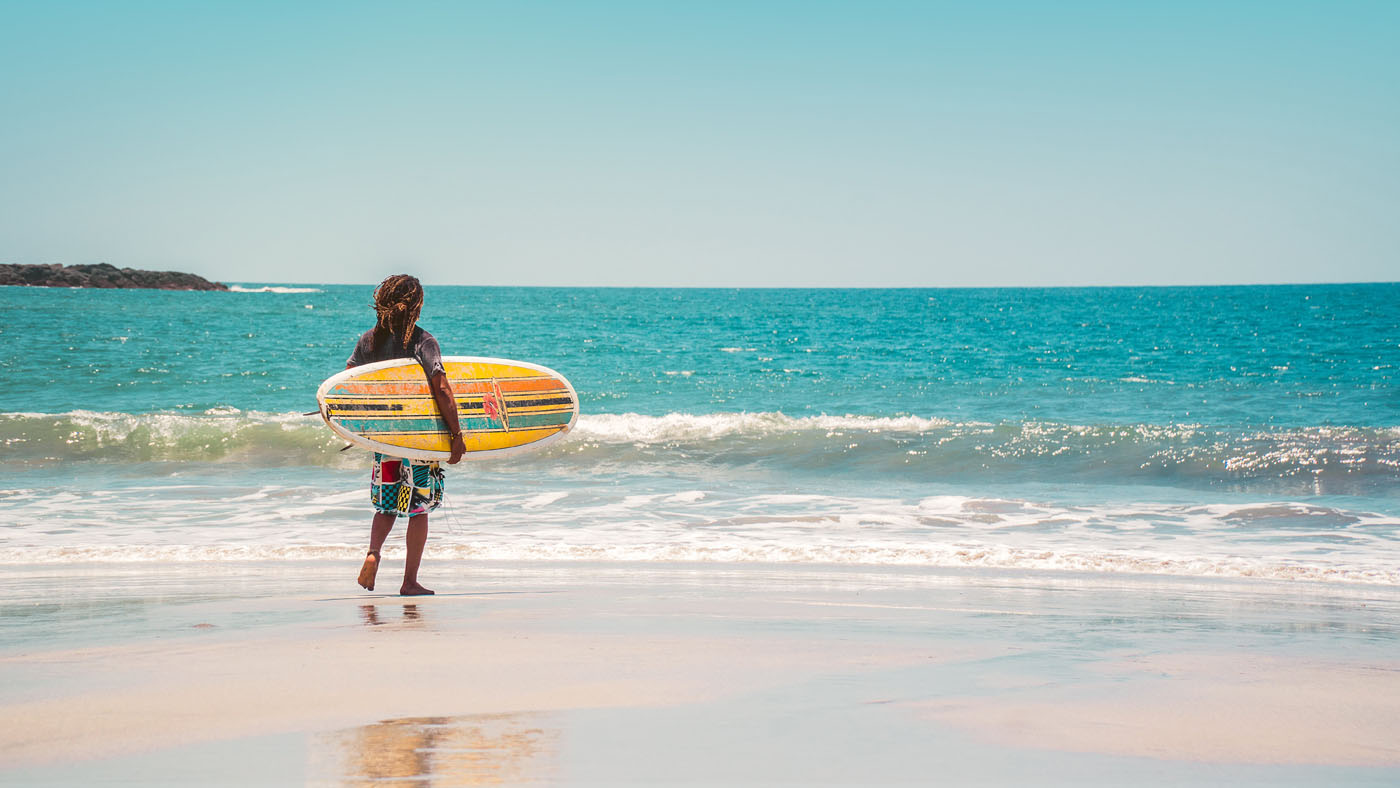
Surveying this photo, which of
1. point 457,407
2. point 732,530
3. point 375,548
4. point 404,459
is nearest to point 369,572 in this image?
point 375,548

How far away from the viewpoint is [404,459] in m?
4.97

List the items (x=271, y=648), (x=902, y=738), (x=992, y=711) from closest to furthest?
(x=902, y=738), (x=992, y=711), (x=271, y=648)

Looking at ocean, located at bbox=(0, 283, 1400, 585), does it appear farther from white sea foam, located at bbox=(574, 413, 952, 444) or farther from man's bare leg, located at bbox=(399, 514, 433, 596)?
man's bare leg, located at bbox=(399, 514, 433, 596)

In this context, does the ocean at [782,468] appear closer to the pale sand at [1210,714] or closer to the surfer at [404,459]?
the surfer at [404,459]

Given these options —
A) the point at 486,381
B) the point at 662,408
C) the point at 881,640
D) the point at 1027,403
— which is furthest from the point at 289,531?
the point at 1027,403

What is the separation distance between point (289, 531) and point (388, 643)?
4439mm

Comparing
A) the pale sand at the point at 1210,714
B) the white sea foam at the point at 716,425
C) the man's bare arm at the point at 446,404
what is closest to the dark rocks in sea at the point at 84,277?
the white sea foam at the point at 716,425

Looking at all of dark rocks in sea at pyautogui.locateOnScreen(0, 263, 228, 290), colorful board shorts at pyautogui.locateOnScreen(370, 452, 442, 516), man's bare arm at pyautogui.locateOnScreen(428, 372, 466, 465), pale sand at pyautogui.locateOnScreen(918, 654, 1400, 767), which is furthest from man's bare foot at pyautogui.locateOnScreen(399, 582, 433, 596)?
dark rocks in sea at pyautogui.locateOnScreen(0, 263, 228, 290)

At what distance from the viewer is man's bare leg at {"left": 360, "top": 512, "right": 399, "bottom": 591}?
498 cm

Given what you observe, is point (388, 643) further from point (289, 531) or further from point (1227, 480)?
point (1227, 480)

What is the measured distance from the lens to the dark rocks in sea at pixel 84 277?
313ft

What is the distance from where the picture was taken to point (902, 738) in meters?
2.92

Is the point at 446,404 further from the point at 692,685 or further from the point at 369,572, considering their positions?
the point at 692,685

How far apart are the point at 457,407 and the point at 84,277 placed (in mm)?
112145
